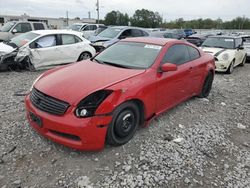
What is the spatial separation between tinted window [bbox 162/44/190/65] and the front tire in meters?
1.16

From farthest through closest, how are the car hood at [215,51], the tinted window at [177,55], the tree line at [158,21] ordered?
the tree line at [158,21] → the car hood at [215,51] → the tinted window at [177,55]

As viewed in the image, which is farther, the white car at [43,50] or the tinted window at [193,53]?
the white car at [43,50]

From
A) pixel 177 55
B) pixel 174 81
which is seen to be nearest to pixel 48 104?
pixel 174 81

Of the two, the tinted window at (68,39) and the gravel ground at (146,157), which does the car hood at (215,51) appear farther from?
the tinted window at (68,39)

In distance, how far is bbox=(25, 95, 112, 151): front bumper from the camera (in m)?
2.81

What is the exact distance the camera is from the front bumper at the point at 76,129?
281 centimetres

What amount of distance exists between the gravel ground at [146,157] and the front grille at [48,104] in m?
0.61

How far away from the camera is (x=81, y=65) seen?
3.97 meters

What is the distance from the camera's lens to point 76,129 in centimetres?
280

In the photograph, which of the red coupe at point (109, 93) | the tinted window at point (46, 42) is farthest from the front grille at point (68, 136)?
the tinted window at point (46, 42)

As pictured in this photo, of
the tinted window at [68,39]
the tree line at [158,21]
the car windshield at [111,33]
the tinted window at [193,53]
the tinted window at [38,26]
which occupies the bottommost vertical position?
the tinted window at [193,53]

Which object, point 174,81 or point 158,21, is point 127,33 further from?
point 158,21

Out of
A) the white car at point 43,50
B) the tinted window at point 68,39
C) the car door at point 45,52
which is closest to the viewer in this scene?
the white car at point 43,50

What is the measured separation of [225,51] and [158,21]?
6779cm
